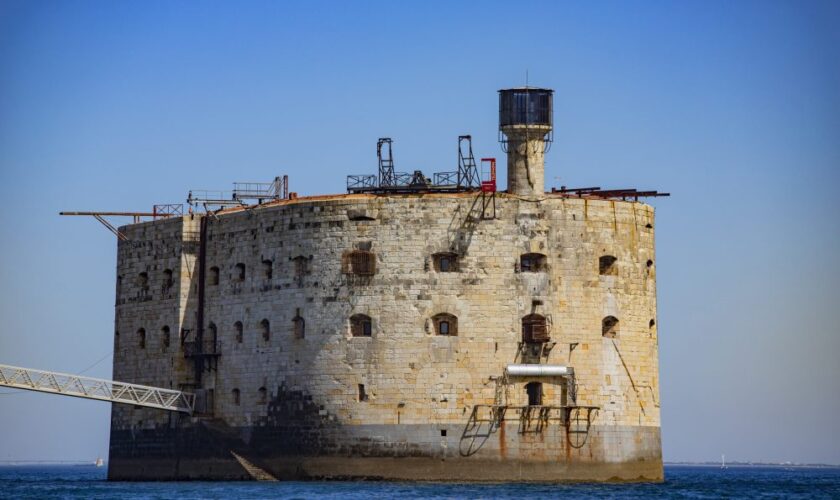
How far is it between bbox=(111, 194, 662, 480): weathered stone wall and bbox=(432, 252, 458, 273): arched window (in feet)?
0.72

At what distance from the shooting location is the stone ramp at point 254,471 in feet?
226

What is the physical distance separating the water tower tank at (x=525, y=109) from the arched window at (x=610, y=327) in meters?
7.26

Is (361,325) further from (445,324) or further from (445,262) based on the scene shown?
(445,262)

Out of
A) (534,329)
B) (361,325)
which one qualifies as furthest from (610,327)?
(361,325)

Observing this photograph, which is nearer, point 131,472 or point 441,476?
point 441,476

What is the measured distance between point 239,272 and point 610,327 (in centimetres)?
1407

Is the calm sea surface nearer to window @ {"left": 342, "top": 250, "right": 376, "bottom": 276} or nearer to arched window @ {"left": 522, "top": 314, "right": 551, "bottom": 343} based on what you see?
arched window @ {"left": 522, "top": 314, "right": 551, "bottom": 343}

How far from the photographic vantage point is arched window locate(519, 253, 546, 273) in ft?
219

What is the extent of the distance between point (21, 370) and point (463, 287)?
16.2m

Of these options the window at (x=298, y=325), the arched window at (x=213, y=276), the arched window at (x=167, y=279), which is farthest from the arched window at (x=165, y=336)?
the window at (x=298, y=325)

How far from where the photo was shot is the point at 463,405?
65.4 m

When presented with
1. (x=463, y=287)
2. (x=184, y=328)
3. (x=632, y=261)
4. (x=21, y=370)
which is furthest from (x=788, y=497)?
(x=21, y=370)

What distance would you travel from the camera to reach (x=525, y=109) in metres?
68.3

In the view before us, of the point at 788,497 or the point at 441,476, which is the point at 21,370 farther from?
the point at 788,497
